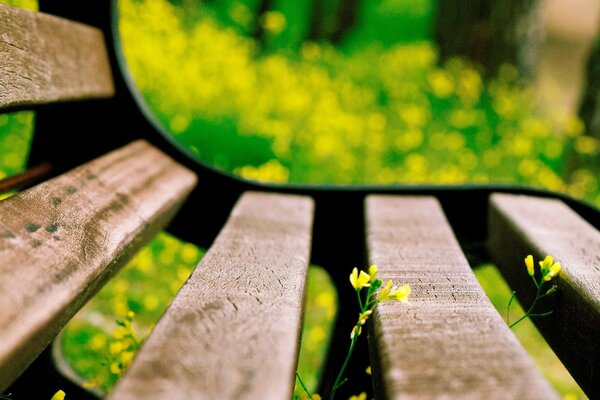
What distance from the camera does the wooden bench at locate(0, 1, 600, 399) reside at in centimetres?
59

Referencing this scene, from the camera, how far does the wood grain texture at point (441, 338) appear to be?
57cm

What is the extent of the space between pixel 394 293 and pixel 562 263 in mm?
305

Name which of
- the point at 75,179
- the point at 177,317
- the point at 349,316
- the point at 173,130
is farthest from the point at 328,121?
the point at 177,317

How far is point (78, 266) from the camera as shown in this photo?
0.72 m

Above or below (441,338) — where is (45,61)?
above

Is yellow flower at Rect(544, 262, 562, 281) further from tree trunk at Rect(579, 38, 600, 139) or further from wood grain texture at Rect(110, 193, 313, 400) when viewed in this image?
tree trunk at Rect(579, 38, 600, 139)

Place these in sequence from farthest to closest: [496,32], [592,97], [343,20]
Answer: [343,20]
[496,32]
[592,97]

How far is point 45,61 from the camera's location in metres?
1.01

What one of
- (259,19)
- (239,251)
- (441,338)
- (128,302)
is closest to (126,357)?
(128,302)

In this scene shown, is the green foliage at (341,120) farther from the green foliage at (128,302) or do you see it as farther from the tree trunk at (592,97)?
the green foliage at (128,302)

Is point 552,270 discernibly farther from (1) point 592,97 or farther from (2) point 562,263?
(1) point 592,97

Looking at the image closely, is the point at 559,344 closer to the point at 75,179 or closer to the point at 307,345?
the point at 75,179

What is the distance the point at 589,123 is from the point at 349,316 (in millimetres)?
3975

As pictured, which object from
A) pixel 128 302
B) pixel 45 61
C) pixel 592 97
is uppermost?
pixel 45 61
